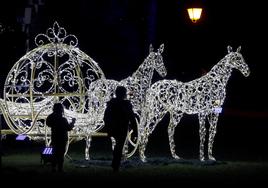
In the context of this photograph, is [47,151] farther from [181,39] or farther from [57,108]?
[181,39]

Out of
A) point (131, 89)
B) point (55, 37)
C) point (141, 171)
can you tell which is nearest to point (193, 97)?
point (131, 89)

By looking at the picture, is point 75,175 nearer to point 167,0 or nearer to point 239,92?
point 239,92

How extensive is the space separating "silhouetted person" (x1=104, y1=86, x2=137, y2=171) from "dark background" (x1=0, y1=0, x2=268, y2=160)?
37.9 feet

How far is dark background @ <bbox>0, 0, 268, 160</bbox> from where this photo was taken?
35.0m

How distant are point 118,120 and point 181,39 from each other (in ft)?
76.8

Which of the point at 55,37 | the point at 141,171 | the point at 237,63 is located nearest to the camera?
the point at 141,171

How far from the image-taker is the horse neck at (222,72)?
23.1 m

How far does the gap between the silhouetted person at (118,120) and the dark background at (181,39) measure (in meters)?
11.6

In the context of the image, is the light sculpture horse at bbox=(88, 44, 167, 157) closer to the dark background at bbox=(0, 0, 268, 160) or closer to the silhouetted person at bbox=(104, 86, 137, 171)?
the silhouetted person at bbox=(104, 86, 137, 171)

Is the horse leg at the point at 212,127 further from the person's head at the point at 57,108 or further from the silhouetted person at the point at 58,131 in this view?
the person's head at the point at 57,108

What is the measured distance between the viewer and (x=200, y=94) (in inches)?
910

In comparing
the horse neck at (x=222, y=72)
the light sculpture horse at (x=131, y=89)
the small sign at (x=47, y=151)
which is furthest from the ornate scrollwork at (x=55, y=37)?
the horse neck at (x=222, y=72)

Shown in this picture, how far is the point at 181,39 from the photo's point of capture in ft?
141

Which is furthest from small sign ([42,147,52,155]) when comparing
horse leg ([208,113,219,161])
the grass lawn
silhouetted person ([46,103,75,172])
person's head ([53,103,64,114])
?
horse leg ([208,113,219,161])
